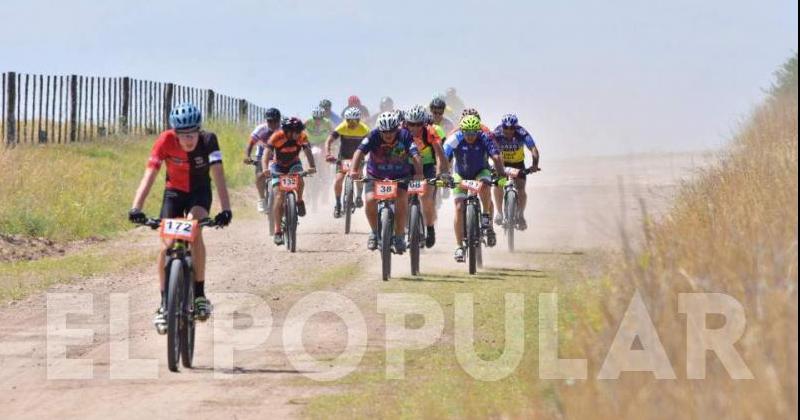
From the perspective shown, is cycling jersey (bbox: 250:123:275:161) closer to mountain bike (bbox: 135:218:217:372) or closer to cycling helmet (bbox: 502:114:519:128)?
cycling helmet (bbox: 502:114:519:128)

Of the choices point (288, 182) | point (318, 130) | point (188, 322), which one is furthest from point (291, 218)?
point (188, 322)

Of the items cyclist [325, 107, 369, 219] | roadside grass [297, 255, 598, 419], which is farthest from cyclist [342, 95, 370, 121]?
roadside grass [297, 255, 598, 419]

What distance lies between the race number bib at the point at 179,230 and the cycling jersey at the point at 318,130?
1748 cm

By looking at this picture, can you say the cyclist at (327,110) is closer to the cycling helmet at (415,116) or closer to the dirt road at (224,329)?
the dirt road at (224,329)

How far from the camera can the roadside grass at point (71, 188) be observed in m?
22.5

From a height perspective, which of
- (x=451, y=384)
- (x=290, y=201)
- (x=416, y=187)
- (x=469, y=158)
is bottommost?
(x=451, y=384)

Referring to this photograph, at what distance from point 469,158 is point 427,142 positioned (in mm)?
715

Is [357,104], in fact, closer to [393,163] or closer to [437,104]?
[437,104]

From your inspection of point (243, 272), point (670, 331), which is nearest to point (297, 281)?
point (243, 272)

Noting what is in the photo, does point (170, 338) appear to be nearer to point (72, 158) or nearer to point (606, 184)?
point (72, 158)

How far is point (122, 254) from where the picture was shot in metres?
19.9

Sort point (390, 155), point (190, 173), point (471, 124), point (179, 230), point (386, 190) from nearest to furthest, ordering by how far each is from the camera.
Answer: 1. point (179, 230)
2. point (190, 173)
3. point (386, 190)
4. point (390, 155)
5. point (471, 124)

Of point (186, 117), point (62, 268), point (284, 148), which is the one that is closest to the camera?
point (186, 117)

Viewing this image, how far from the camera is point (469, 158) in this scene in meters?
17.4
